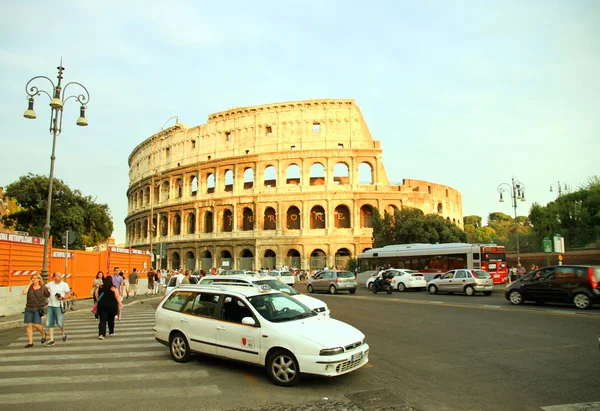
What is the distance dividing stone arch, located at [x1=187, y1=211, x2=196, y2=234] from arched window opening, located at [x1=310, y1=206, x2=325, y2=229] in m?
15.7

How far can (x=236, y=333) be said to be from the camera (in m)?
6.82

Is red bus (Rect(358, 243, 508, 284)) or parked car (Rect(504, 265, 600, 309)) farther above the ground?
red bus (Rect(358, 243, 508, 284))

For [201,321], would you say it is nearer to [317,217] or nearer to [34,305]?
[34,305]

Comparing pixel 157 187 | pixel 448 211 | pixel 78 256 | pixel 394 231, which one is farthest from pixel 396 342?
pixel 157 187

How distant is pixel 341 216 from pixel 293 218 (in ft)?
18.4

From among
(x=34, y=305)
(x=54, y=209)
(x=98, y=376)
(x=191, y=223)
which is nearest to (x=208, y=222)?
(x=191, y=223)

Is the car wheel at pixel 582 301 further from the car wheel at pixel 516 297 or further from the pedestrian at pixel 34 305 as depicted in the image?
the pedestrian at pixel 34 305

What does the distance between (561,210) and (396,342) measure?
1756 inches

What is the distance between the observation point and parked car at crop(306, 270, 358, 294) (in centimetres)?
2591

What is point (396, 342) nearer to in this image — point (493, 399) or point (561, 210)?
→ point (493, 399)

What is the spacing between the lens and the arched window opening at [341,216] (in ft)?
163

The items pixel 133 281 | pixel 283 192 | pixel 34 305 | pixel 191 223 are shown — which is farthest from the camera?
pixel 191 223

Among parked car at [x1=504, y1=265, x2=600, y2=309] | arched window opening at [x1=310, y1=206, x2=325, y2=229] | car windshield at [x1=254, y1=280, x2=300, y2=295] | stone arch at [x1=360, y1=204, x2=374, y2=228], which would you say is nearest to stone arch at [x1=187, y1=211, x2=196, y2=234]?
arched window opening at [x1=310, y1=206, x2=325, y2=229]

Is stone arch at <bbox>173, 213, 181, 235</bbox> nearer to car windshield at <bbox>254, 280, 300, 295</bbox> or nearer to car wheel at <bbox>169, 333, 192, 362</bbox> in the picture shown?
car windshield at <bbox>254, 280, 300, 295</bbox>
